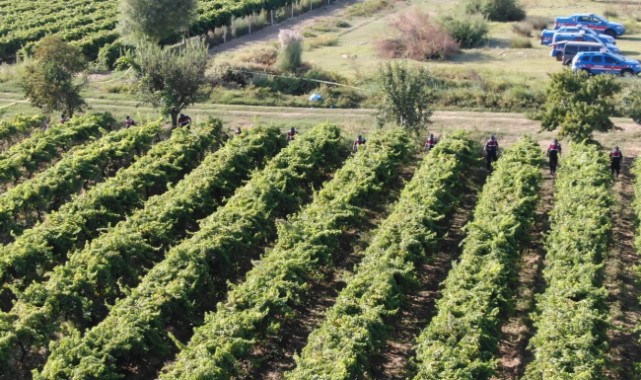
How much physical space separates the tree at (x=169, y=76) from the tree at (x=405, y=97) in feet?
22.0

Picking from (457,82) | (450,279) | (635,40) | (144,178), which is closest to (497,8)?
(635,40)

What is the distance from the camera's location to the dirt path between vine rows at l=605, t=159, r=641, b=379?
17.5 metres

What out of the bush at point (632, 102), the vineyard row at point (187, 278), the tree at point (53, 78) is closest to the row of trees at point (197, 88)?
the tree at point (53, 78)

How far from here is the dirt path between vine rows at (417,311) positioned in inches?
689

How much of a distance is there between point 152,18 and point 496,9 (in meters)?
21.0

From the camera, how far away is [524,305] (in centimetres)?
1939

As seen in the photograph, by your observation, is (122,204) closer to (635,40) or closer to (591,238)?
(591,238)

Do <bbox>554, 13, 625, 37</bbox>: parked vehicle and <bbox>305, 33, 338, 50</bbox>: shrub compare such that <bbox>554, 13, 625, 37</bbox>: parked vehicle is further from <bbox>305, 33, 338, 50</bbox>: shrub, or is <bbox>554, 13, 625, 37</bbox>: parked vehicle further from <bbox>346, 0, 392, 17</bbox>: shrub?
<bbox>346, 0, 392, 17</bbox>: shrub

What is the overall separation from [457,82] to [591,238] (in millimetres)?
16883

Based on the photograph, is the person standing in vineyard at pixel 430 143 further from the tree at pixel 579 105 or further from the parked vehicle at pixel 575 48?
the parked vehicle at pixel 575 48

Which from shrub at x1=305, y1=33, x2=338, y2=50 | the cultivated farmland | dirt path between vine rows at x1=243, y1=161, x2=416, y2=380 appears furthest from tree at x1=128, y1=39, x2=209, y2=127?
shrub at x1=305, y1=33, x2=338, y2=50

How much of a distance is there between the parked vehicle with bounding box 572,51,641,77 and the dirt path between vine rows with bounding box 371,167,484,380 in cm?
1502

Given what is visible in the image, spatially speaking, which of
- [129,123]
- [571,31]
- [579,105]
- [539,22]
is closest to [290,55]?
[129,123]

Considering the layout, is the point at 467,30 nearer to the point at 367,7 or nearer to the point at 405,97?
the point at 367,7
